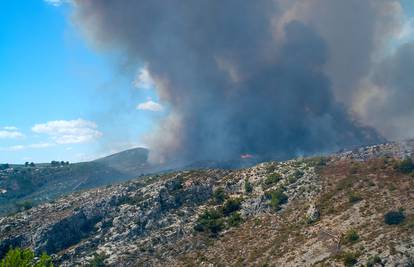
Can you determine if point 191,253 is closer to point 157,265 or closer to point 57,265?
point 157,265

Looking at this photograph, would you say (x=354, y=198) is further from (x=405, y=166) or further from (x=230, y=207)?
(x=230, y=207)

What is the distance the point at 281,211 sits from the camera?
9312cm

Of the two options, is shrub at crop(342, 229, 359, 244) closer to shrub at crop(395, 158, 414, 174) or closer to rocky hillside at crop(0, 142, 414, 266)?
rocky hillside at crop(0, 142, 414, 266)

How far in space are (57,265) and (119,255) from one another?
17.2 metres

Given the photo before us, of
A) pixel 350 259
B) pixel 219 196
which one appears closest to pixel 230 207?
pixel 219 196

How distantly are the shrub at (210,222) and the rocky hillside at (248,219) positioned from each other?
0.28m

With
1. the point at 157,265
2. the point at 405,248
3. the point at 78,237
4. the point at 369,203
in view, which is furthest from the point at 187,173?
the point at 405,248

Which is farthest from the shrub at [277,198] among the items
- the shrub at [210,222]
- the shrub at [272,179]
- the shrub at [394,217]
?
the shrub at [394,217]

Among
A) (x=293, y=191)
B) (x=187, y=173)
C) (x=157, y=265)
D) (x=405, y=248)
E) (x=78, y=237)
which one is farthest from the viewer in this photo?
(x=187, y=173)

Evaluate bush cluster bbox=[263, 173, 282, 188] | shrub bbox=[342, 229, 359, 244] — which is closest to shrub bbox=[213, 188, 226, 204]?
bush cluster bbox=[263, 173, 282, 188]

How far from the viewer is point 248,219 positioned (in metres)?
96.6

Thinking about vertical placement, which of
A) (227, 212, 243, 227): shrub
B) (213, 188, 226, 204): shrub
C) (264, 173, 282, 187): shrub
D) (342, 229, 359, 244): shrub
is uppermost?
(264, 173, 282, 187): shrub

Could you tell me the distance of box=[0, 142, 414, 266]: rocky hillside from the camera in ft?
230

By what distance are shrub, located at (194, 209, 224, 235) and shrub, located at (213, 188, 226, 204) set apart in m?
6.92
